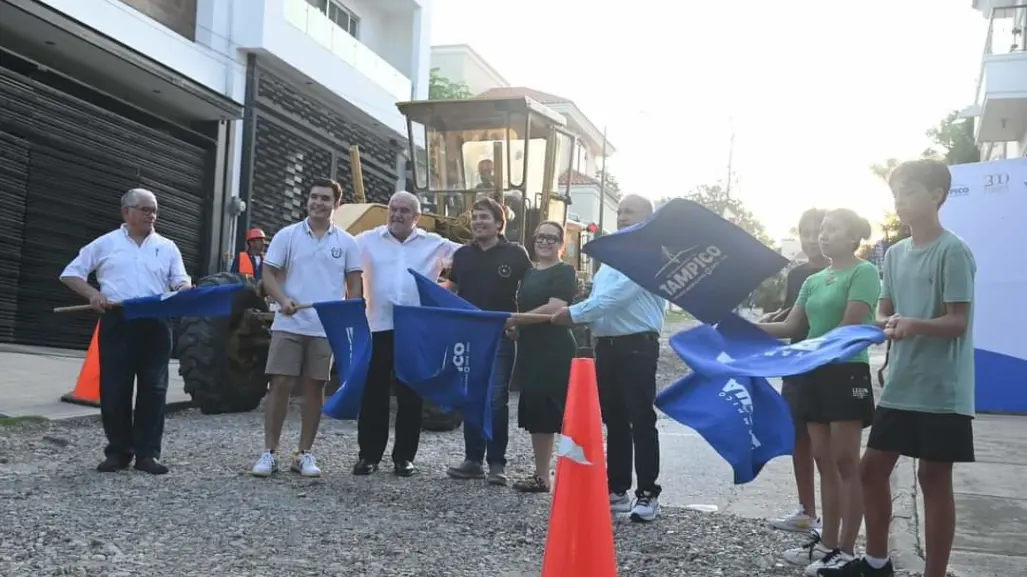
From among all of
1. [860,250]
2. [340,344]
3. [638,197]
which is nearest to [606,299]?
[638,197]

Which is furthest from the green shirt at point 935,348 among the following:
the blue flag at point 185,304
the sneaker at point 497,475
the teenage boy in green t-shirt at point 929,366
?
the blue flag at point 185,304

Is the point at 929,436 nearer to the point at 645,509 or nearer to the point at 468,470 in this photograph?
the point at 645,509

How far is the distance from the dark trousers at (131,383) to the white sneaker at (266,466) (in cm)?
65

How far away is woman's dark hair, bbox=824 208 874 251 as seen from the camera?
4242mm

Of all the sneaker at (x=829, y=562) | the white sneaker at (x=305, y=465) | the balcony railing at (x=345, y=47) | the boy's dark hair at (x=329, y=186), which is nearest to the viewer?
the sneaker at (x=829, y=562)

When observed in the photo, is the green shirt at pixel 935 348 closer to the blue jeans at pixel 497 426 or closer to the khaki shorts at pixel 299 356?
the blue jeans at pixel 497 426

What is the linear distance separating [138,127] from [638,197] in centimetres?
1036

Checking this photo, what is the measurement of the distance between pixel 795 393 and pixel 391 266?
2.77m

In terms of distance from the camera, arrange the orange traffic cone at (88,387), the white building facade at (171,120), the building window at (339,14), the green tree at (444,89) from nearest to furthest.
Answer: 1. the orange traffic cone at (88,387)
2. the white building facade at (171,120)
3. the building window at (339,14)
4. the green tree at (444,89)

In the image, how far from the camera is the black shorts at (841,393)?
13.4 ft

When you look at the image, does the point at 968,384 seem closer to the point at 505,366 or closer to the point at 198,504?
the point at 505,366

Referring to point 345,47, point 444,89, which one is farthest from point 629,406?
point 444,89

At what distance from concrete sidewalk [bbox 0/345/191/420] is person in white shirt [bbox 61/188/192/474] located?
190cm

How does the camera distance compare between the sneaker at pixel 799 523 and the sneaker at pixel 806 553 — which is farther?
the sneaker at pixel 799 523
